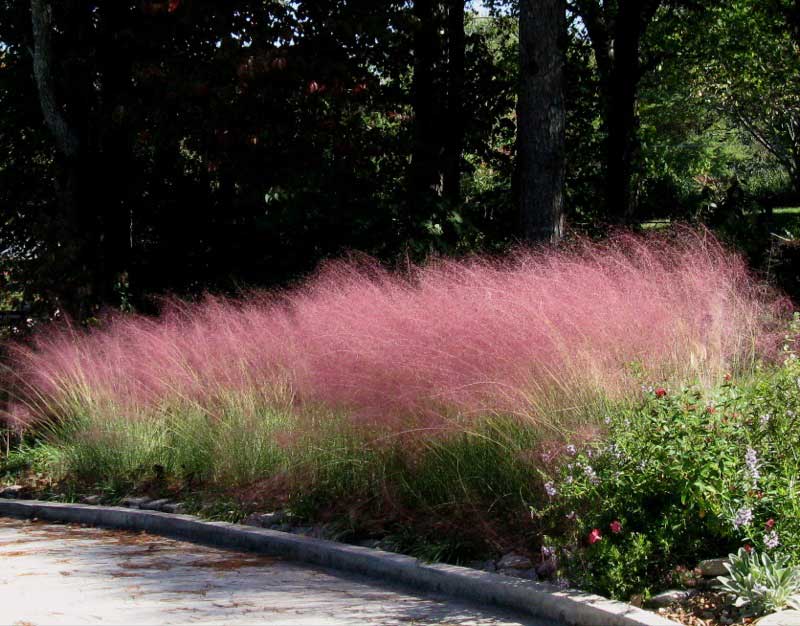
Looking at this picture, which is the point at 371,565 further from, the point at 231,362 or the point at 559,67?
the point at 559,67

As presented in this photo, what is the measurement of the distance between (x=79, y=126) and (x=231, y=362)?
8.83 metres

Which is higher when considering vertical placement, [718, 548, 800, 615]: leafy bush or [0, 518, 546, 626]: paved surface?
[718, 548, 800, 615]: leafy bush

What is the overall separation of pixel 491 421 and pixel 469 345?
0.64 metres

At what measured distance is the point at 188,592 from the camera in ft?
20.6

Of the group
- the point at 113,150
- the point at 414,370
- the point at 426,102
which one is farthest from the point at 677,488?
the point at 113,150

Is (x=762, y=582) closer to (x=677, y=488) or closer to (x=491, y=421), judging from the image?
(x=677, y=488)

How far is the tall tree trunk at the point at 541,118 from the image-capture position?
44.3ft

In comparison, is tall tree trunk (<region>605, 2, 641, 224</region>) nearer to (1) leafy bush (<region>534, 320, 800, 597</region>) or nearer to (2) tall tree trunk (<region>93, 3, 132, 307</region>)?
(2) tall tree trunk (<region>93, 3, 132, 307</region>)

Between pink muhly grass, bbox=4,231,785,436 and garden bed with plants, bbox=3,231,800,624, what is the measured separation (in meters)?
0.02

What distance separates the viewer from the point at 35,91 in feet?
59.6

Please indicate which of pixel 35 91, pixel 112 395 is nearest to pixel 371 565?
pixel 112 395

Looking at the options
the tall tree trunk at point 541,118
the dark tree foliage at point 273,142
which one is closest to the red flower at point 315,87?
the dark tree foliage at point 273,142

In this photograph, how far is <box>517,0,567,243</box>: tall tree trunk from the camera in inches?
532

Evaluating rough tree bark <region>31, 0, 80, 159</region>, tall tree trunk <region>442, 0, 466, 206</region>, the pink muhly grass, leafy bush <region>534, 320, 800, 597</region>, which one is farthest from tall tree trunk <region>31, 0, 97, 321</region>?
leafy bush <region>534, 320, 800, 597</region>
